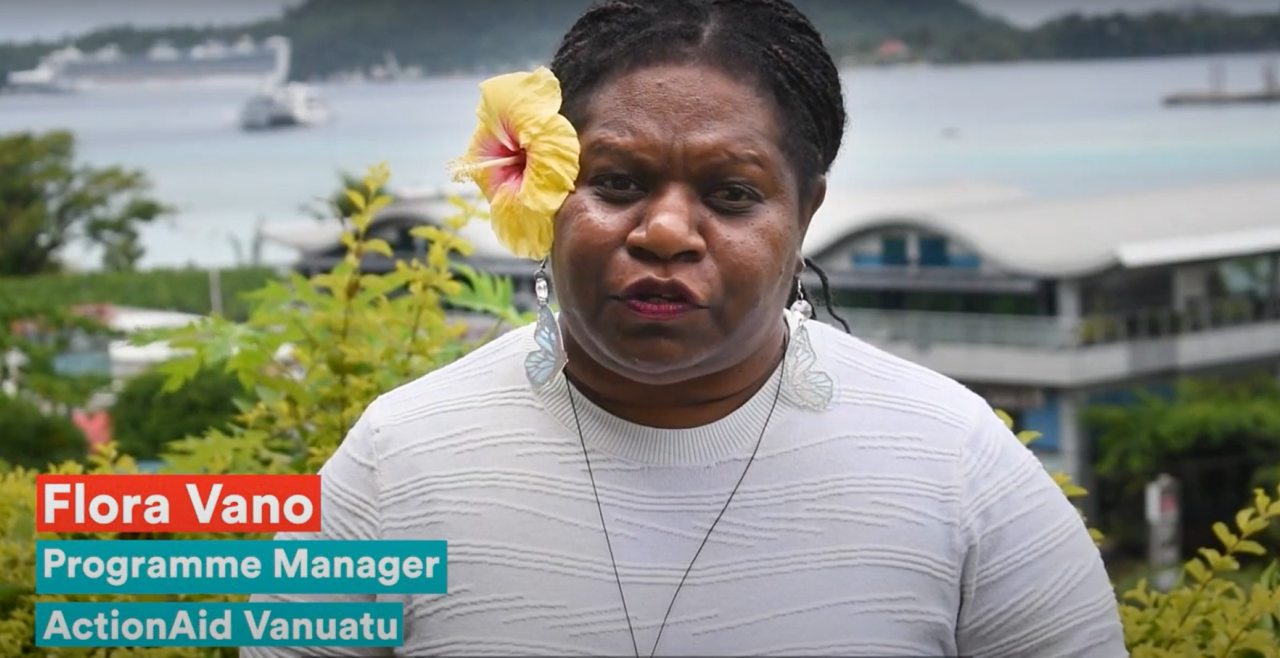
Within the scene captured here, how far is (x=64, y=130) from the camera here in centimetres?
453

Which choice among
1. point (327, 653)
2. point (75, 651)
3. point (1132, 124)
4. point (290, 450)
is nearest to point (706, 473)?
point (327, 653)

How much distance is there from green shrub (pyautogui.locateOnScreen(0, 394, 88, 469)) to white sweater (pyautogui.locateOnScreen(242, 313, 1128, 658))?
157 inches

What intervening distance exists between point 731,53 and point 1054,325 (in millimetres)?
8786

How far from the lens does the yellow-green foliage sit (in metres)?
2.01

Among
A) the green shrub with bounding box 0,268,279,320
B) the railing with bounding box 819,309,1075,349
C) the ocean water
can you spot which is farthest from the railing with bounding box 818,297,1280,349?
the green shrub with bounding box 0,268,279,320

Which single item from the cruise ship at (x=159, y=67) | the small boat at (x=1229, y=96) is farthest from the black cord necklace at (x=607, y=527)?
the small boat at (x=1229, y=96)

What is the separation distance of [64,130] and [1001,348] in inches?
226

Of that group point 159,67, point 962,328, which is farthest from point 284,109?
point 962,328

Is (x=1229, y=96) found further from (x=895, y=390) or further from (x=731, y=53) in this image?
(x=731, y=53)

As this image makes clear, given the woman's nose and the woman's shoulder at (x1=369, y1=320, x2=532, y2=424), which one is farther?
the woman's shoulder at (x1=369, y1=320, x2=532, y2=424)

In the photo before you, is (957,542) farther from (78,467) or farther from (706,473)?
(78,467)

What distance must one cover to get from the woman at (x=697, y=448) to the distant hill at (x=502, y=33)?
169 millimetres

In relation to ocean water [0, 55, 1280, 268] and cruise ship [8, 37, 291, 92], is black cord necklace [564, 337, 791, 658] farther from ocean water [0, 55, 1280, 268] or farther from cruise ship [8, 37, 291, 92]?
cruise ship [8, 37, 291, 92]

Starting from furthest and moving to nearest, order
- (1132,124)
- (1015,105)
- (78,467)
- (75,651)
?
(1132,124) < (1015,105) < (78,467) < (75,651)
